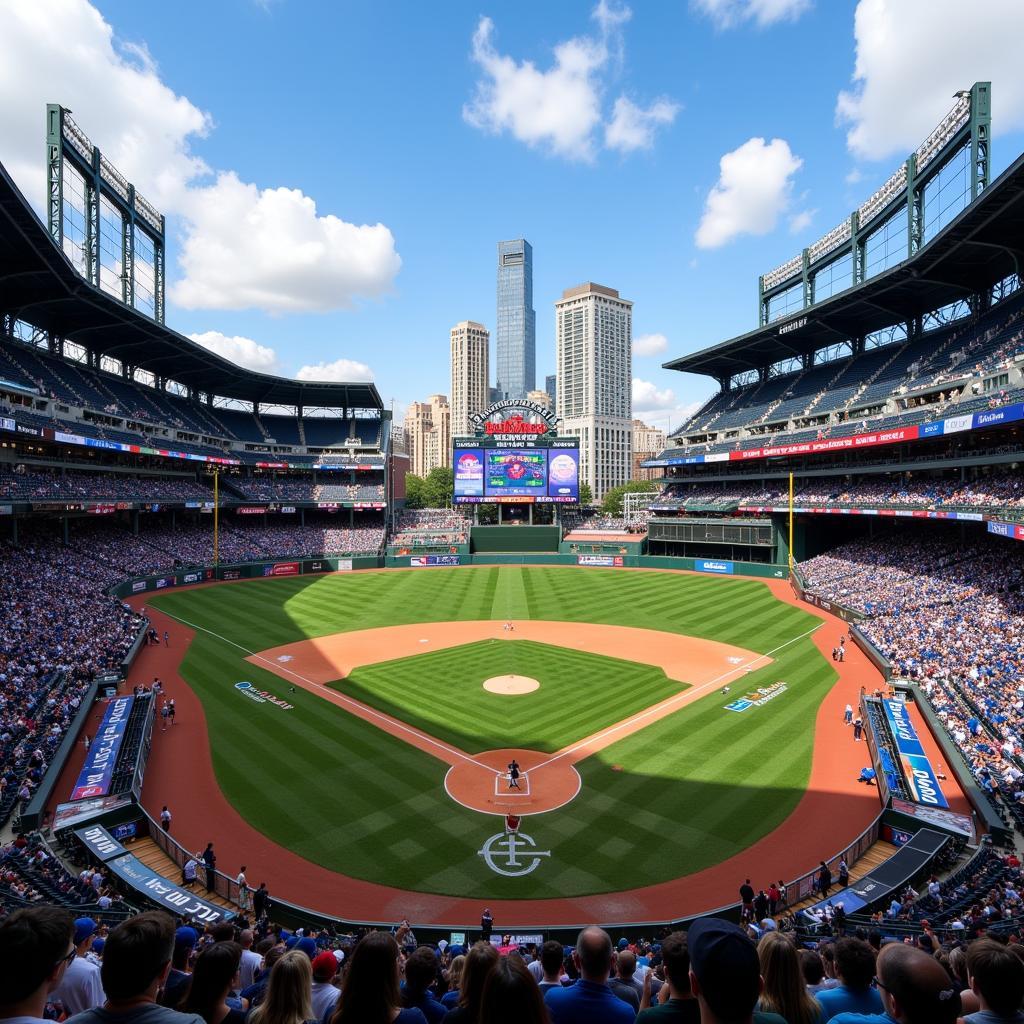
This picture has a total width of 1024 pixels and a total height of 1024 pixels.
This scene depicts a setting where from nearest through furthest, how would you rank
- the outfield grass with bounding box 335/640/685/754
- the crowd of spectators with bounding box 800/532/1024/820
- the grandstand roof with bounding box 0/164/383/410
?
1. the crowd of spectators with bounding box 800/532/1024/820
2. the outfield grass with bounding box 335/640/685/754
3. the grandstand roof with bounding box 0/164/383/410

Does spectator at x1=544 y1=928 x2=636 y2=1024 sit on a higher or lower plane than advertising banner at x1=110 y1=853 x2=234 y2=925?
higher

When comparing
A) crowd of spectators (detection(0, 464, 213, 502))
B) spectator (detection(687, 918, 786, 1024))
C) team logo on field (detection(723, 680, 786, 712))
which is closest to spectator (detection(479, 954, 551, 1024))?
spectator (detection(687, 918, 786, 1024))

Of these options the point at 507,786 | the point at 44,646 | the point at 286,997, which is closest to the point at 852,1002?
the point at 286,997

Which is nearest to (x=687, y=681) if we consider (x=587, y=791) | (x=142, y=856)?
(x=587, y=791)

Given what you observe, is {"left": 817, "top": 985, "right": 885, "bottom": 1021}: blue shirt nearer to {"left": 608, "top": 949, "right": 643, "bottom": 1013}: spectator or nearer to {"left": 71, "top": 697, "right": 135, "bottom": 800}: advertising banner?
{"left": 608, "top": 949, "right": 643, "bottom": 1013}: spectator

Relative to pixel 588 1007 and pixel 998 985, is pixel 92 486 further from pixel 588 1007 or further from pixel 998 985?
pixel 998 985

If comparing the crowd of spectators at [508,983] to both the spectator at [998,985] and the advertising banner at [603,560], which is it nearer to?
the spectator at [998,985]

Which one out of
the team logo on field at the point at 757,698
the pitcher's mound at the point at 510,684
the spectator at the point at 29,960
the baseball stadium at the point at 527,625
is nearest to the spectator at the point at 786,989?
the spectator at the point at 29,960
